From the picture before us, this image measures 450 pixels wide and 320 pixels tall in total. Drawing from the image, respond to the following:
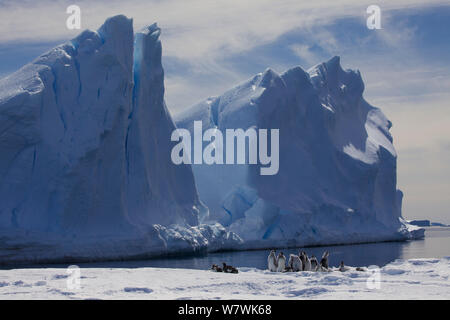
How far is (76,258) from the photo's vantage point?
18.2 meters

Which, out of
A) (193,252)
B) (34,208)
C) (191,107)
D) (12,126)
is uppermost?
(191,107)

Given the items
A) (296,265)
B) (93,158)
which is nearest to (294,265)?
(296,265)

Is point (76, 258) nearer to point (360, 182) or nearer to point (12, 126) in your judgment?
point (12, 126)

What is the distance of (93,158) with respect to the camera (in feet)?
65.1

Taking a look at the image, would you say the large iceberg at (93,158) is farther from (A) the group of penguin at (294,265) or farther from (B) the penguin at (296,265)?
(B) the penguin at (296,265)

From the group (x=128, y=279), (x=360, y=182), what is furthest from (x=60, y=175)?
(x=360, y=182)

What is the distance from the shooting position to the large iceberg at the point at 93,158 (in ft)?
59.7

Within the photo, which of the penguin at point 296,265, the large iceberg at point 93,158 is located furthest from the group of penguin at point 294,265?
the large iceberg at point 93,158

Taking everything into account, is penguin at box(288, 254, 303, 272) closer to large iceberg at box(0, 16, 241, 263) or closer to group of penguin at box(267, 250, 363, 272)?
group of penguin at box(267, 250, 363, 272)

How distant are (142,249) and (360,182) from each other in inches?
587

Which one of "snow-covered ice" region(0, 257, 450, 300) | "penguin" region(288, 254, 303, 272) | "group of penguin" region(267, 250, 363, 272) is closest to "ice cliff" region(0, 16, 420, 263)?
"group of penguin" region(267, 250, 363, 272)

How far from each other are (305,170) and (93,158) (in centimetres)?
1290

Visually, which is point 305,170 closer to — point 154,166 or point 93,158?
point 154,166
